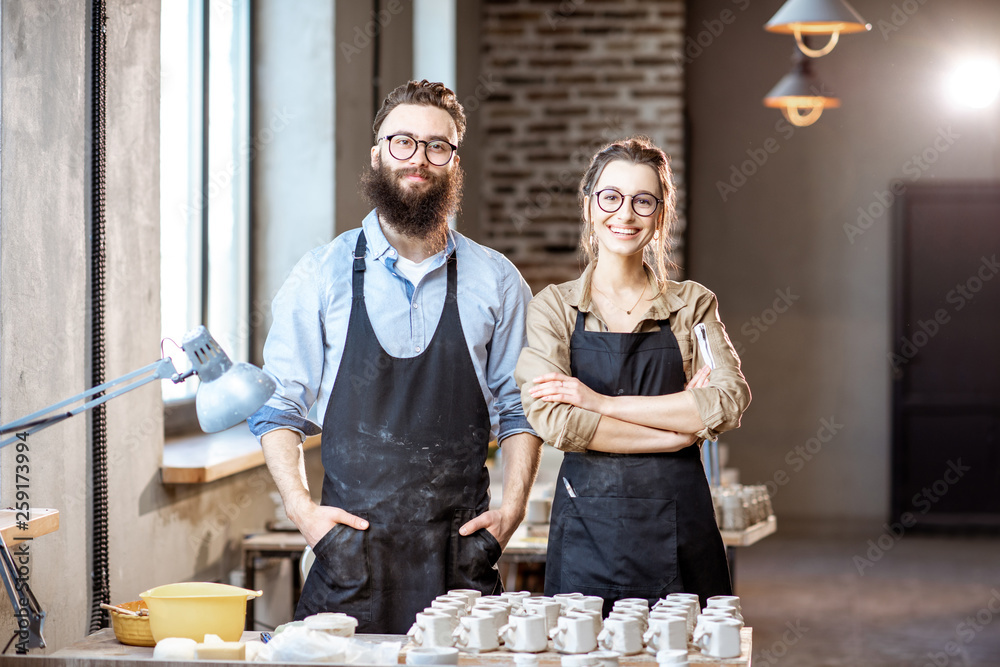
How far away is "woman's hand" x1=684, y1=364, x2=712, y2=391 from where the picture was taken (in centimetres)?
235

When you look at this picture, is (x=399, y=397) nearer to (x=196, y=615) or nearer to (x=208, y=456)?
(x=196, y=615)

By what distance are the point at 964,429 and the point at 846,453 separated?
75 cm

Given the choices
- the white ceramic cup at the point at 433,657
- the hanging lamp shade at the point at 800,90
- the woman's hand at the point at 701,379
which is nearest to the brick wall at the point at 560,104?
the hanging lamp shade at the point at 800,90

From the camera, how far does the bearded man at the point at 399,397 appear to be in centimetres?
226

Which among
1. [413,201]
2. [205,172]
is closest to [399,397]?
[413,201]

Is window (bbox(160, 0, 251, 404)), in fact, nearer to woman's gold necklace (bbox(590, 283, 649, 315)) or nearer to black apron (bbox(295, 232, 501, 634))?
black apron (bbox(295, 232, 501, 634))

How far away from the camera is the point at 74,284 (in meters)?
2.54

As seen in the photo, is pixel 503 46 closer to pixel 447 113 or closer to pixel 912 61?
pixel 912 61

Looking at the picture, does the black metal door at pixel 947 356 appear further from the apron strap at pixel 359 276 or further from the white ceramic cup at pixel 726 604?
the white ceramic cup at pixel 726 604

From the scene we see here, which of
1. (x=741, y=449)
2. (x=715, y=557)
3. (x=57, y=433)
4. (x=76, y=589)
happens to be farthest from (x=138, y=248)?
(x=741, y=449)

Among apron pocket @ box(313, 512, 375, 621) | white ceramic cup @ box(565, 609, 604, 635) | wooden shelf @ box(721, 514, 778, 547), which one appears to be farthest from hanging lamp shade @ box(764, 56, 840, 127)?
white ceramic cup @ box(565, 609, 604, 635)

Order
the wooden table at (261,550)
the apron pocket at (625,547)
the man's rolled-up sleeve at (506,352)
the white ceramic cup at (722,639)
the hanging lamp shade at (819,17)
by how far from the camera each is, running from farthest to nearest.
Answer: the hanging lamp shade at (819,17) → the wooden table at (261,550) → the man's rolled-up sleeve at (506,352) → the apron pocket at (625,547) → the white ceramic cup at (722,639)

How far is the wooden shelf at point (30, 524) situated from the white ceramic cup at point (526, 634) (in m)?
0.89

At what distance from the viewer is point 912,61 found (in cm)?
741
